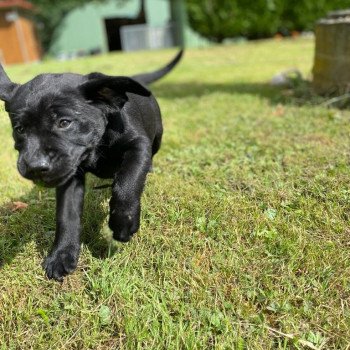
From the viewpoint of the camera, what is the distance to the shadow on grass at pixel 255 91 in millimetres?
5707

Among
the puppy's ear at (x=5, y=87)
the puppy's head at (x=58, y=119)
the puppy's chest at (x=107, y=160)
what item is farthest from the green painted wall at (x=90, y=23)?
the puppy's head at (x=58, y=119)

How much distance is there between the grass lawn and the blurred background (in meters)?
14.1

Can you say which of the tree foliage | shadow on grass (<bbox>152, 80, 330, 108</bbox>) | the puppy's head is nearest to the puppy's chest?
the puppy's head

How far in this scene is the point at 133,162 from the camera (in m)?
2.52

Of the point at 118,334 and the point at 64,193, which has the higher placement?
the point at 64,193

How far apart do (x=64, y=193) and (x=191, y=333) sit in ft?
3.97

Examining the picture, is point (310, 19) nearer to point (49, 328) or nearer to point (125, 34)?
point (125, 34)

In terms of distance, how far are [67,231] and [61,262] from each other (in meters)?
0.21

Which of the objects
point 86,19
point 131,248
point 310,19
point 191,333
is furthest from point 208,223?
point 86,19

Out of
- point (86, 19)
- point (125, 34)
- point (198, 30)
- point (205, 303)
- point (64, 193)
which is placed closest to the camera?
point (205, 303)

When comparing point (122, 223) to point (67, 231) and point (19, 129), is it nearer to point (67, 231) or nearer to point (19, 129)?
point (67, 231)

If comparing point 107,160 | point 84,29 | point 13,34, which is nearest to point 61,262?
point 107,160

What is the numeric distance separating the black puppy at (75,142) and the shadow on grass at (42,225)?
0.61 ft

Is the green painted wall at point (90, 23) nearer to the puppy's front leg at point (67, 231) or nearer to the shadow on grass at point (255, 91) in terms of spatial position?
the shadow on grass at point (255, 91)
